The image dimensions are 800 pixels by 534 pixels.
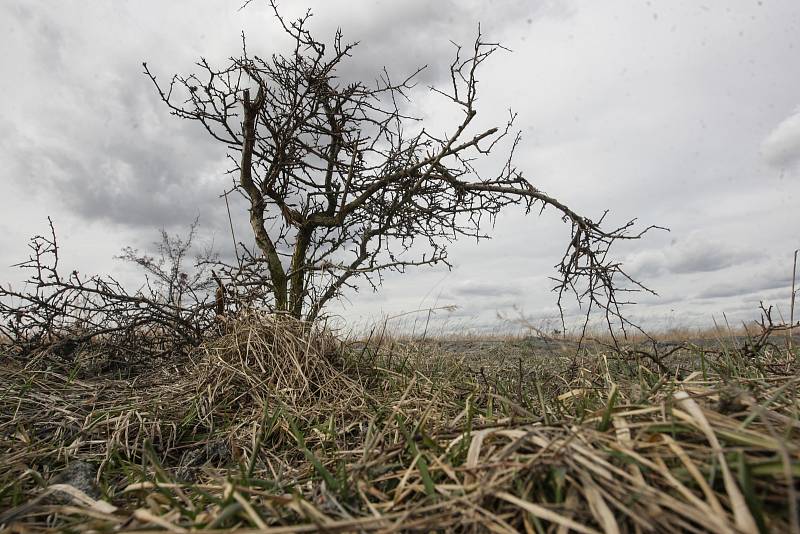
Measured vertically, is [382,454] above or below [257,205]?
below

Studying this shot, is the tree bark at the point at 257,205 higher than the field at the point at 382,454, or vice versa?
the tree bark at the point at 257,205

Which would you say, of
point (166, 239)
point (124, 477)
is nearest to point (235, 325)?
point (124, 477)

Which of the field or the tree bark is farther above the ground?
the tree bark

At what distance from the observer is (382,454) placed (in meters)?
1.54

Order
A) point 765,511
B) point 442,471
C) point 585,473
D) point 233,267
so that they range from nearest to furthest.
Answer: point 765,511, point 585,473, point 442,471, point 233,267

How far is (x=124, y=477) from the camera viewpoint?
2250 millimetres

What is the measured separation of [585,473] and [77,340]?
468cm

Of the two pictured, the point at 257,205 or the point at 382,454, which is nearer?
the point at 382,454

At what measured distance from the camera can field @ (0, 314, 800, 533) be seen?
1.08 m

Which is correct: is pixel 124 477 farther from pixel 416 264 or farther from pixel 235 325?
pixel 416 264

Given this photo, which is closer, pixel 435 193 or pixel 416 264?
pixel 416 264

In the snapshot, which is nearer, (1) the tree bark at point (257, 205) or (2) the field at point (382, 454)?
(2) the field at point (382, 454)

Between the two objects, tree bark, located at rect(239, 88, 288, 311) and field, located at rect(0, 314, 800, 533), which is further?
tree bark, located at rect(239, 88, 288, 311)

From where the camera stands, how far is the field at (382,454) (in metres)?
1.08
